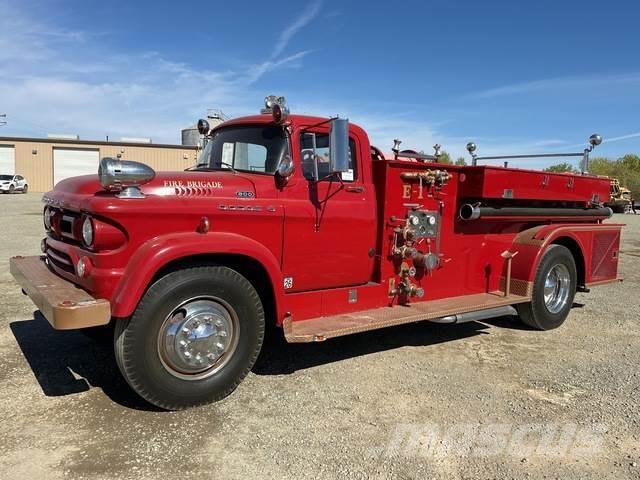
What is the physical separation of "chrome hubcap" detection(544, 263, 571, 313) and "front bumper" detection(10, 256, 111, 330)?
16.6 ft

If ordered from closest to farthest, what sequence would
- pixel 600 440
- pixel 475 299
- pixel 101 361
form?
pixel 600 440 → pixel 101 361 → pixel 475 299

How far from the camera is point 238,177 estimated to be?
406 centimetres

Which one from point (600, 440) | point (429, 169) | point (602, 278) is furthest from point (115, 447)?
point (602, 278)

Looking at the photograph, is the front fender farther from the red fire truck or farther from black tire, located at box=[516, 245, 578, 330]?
black tire, located at box=[516, 245, 578, 330]

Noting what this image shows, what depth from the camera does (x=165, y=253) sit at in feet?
11.0

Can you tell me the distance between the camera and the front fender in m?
3.27

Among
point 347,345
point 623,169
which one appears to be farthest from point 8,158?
point 623,169

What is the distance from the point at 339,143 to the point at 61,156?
46980mm

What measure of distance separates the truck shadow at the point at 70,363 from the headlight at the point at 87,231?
120cm

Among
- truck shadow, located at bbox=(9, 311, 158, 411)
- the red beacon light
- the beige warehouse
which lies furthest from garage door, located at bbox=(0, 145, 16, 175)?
the red beacon light

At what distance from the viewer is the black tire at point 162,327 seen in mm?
3379

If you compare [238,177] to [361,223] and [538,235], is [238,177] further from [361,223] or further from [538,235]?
[538,235]

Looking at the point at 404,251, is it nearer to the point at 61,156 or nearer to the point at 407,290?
the point at 407,290

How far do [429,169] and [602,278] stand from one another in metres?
3.41
